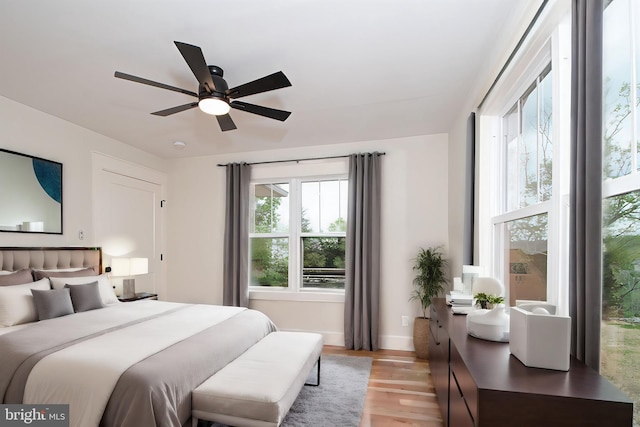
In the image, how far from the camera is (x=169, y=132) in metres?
4.01

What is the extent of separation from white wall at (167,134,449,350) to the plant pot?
0.30 metres

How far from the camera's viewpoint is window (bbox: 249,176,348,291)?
14.8 ft

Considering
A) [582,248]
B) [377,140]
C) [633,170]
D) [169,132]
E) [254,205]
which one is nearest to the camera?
[633,170]

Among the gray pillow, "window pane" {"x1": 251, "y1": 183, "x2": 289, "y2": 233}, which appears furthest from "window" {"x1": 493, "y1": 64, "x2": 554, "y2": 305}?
the gray pillow

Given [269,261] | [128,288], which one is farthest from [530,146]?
[128,288]

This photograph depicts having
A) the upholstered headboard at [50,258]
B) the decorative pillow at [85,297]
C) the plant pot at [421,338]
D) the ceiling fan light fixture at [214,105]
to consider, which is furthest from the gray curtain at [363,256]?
the upholstered headboard at [50,258]

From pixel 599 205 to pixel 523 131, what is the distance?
1.15 meters

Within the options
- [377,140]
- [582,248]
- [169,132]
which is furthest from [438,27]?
[169,132]

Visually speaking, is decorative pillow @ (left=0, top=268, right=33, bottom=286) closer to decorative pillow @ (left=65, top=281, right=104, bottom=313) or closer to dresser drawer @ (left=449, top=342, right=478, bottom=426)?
decorative pillow @ (left=65, top=281, right=104, bottom=313)

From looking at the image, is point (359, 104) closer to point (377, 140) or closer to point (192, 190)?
point (377, 140)

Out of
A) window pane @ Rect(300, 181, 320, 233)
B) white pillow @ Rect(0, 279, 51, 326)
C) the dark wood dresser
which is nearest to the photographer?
the dark wood dresser

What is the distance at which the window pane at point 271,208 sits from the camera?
15.5 feet

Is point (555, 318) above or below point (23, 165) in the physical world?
below

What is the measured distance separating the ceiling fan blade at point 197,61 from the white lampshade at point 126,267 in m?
2.77
